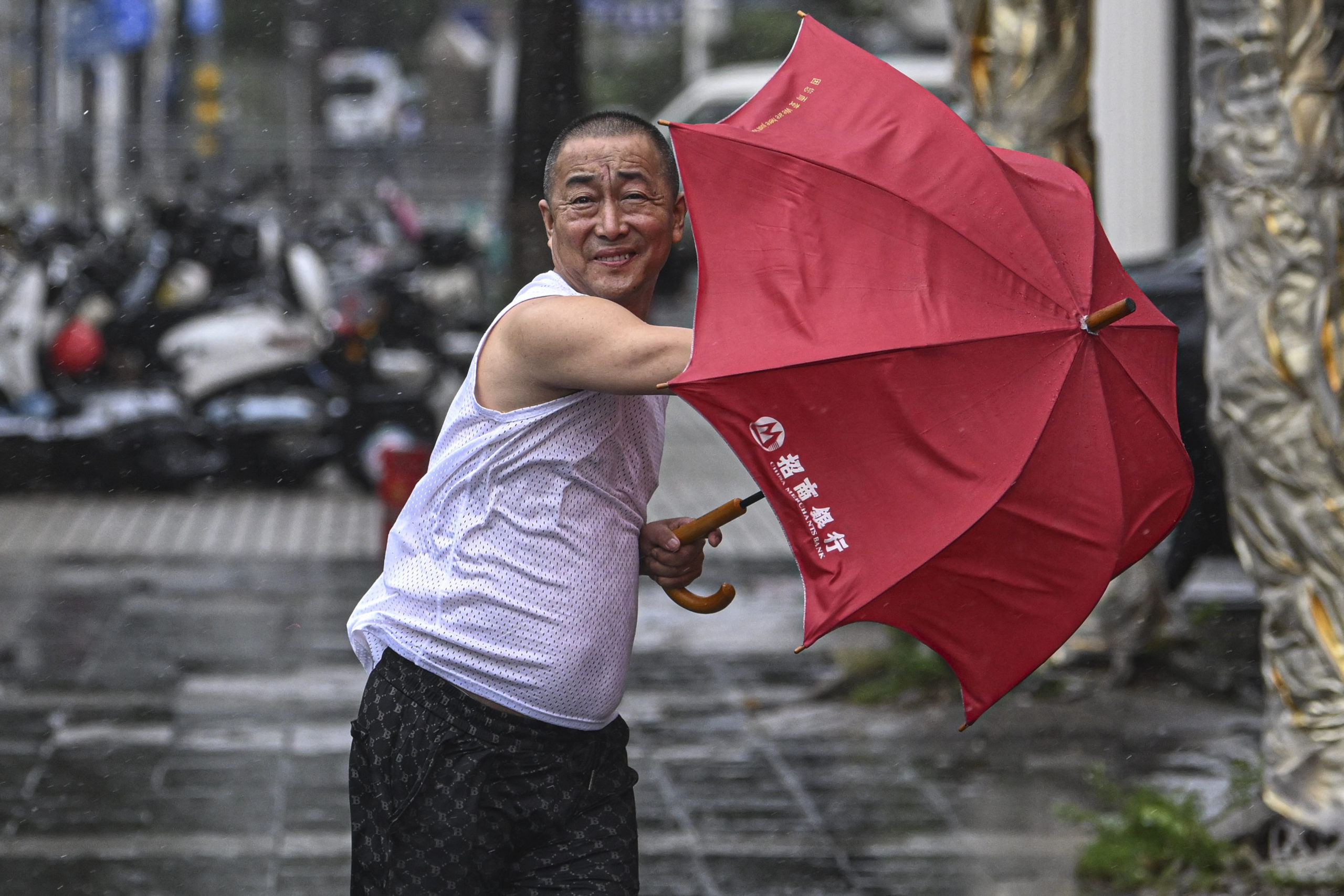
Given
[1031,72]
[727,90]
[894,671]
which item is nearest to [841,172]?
[1031,72]

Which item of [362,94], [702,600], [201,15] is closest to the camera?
[702,600]

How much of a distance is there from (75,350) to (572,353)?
9492 millimetres

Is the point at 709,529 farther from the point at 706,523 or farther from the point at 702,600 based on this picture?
the point at 702,600

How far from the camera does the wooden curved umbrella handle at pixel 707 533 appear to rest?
3031mm

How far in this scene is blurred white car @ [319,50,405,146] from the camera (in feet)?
154

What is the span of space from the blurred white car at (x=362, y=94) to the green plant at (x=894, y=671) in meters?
37.9

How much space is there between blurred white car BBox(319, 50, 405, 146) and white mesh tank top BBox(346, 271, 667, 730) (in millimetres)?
41820

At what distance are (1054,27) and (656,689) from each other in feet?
10.1

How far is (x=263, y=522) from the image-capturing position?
1080 centimetres

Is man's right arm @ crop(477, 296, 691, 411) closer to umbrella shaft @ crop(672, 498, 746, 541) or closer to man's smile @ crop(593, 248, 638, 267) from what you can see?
man's smile @ crop(593, 248, 638, 267)

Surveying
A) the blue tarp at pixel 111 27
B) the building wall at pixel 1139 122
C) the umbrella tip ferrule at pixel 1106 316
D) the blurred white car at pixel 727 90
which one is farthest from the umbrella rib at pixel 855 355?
the blue tarp at pixel 111 27

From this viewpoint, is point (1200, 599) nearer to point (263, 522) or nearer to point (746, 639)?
point (746, 639)

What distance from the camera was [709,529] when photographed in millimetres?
3066

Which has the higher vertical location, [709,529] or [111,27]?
[709,529]
